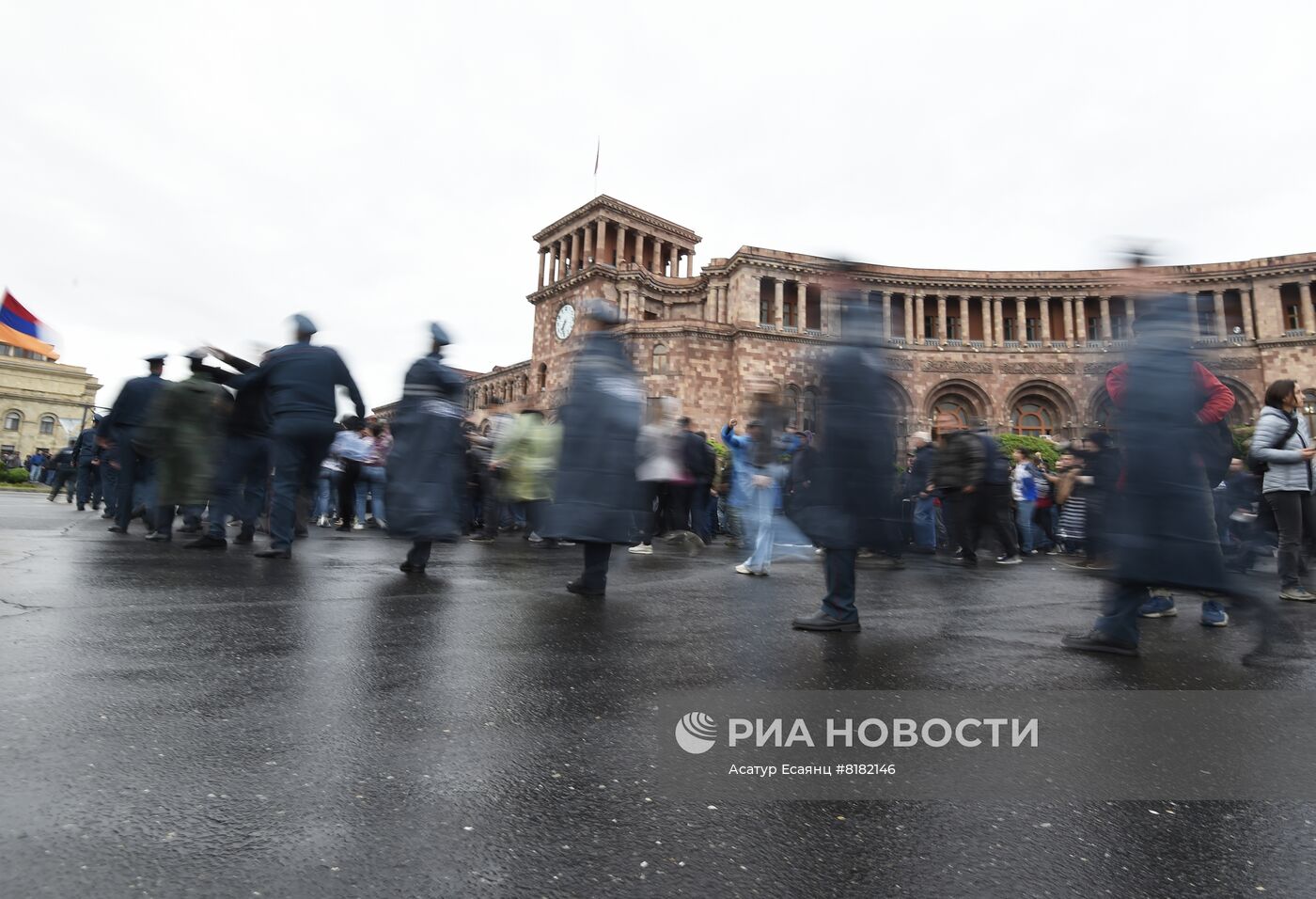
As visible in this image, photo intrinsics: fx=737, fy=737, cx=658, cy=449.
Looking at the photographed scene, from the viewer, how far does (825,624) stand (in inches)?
171

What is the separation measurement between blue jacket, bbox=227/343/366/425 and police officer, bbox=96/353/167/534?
8.01ft

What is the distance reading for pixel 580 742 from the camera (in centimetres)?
238

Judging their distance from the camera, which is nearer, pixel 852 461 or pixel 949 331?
pixel 852 461

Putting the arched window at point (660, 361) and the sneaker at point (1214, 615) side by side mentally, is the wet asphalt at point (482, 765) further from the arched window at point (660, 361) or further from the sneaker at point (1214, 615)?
the arched window at point (660, 361)

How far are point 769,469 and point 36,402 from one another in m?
83.6

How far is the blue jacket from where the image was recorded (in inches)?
262

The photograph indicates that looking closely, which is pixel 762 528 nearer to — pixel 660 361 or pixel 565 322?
pixel 660 361

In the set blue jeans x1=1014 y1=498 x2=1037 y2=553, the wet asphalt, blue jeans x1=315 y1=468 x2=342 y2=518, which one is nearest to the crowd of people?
the wet asphalt

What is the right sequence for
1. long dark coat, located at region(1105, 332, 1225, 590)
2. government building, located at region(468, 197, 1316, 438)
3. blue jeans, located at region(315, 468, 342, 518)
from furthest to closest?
government building, located at region(468, 197, 1316, 438)
blue jeans, located at region(315, 468, 342, 518)
long dark coat, located at region(1105, 332, 1225, 590)

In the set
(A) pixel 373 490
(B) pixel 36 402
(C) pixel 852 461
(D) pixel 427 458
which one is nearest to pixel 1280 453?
(C) pixel 852 461

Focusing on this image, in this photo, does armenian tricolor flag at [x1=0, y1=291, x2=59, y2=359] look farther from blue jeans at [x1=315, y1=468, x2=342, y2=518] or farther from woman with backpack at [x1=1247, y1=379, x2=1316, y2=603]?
woman with backpack at [x1=1247, y1=379, x2=1316, y2=603]

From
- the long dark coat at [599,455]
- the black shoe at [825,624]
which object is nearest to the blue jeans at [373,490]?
the long dark coat at [599,455]

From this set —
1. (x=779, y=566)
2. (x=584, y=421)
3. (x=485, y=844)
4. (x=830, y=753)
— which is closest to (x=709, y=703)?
(x=830, y=753)

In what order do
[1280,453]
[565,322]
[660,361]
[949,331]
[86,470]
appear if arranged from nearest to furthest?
[1280,453] < [86,470] < [660,361] < [949,331] < [565,322]
